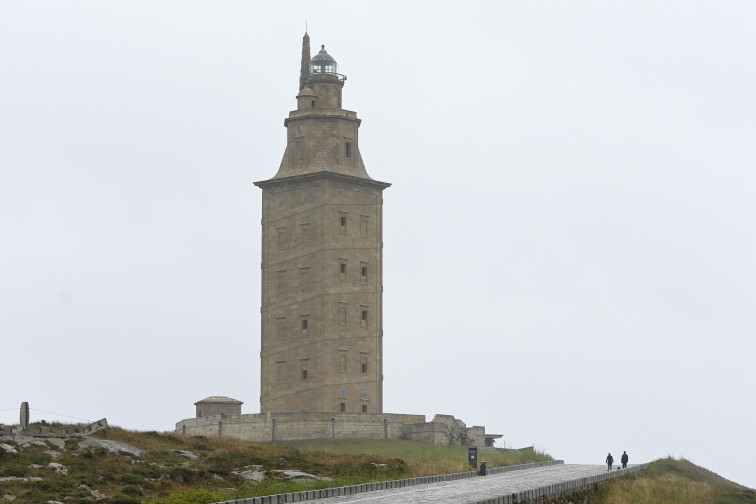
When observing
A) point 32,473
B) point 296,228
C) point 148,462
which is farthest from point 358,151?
point 32,473

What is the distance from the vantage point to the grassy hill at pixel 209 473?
157 feet

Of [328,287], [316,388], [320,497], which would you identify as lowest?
[320,497]

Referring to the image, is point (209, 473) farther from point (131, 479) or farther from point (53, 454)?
point (53, 454)

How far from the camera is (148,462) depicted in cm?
5697

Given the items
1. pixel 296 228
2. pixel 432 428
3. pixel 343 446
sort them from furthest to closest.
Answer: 1. pixel 296 228
2. pixel 432 428
3. pixel 343 446

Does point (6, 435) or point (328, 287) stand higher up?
point (328, 287)

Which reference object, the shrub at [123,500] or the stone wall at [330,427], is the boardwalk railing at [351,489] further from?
the stone wall at [330,427]

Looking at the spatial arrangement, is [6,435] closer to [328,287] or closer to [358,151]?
[328,287]

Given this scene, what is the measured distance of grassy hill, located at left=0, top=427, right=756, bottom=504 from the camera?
1879 inches

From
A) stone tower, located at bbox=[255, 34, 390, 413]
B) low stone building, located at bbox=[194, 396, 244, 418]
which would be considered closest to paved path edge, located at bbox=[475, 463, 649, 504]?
stone tower, located at bbox=[255, 34, 390, 413]

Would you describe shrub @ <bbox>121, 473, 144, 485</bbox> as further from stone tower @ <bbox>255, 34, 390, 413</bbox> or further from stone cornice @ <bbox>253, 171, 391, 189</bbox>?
stone cornice @ <bbox>253, 171, 391, 189</bbox>

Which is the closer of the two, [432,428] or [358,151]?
[432,428]

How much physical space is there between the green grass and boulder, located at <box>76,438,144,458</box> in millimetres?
18958

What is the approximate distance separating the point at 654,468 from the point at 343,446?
18241 mm
